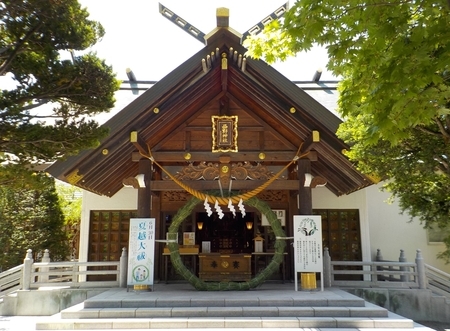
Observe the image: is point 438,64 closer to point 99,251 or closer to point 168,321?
point 168,321

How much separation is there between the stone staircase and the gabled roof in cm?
315

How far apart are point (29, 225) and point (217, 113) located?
26.2 ft

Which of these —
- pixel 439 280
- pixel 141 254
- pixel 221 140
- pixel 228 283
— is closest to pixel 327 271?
pixel 228 283

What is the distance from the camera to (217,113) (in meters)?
10.8

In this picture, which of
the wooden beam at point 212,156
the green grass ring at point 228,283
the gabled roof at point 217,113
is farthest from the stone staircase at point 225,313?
the wooden beam at point 212,156

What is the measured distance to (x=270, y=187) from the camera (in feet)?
33.9

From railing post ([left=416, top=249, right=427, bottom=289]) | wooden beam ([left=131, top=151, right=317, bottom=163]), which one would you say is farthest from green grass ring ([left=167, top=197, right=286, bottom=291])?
railing post ([left=416, top=249, right=427, bottom=289])

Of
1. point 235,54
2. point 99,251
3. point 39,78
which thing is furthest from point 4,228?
point 235,54

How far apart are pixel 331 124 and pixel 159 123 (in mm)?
4326

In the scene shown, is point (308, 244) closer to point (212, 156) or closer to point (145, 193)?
point (212, 156)

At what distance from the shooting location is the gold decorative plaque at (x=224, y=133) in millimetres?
10133

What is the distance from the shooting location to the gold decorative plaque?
10133mm

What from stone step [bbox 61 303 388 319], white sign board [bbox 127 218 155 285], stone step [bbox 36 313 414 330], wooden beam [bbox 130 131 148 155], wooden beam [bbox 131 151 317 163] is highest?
wooden beam [bbox 130 131 148 155]

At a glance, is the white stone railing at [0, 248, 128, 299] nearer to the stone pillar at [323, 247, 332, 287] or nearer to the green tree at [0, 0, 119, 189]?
the green tree at [0, 0, 119, 189]
